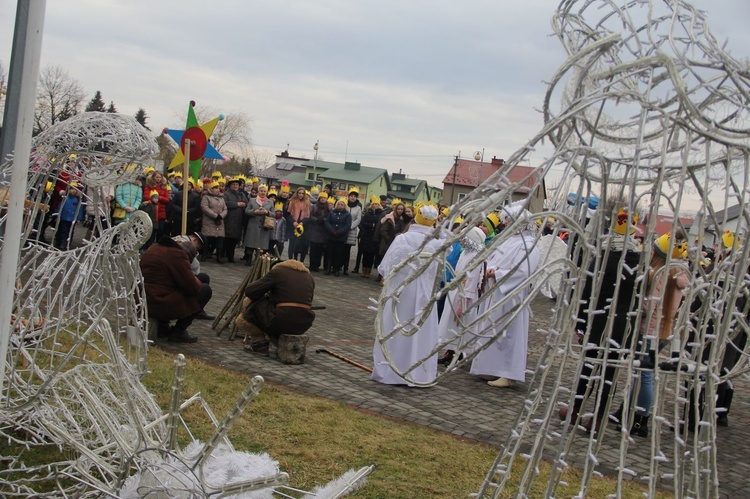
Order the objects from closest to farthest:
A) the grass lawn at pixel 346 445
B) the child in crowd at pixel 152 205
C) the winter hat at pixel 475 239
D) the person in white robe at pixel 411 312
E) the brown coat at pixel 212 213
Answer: the grass lawn at pixel 346 445 → the person in white robe at pixel 411 312 → the winter hat at pixel 475 239 → the child in crowd at pixel 152 205 → the brown coat at pixel 212 213

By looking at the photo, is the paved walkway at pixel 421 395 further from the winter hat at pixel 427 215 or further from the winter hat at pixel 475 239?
the winter hat at pixel 427 215

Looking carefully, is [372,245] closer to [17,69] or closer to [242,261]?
[242,261]

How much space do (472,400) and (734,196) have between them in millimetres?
4641


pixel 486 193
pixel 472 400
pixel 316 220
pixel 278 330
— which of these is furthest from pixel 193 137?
pixel 316 220

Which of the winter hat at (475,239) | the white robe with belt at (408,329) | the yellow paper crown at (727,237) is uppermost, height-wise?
the yellow paper crown at (727,237)

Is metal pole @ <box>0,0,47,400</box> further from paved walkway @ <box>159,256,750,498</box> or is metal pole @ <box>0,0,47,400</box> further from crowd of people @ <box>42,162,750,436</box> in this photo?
paved walkway @ <box>159,256,750,498</box>

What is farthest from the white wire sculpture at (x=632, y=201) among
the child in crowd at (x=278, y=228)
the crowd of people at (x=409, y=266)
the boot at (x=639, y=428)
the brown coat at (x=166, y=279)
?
the child in crowd at (x=278, y=228)

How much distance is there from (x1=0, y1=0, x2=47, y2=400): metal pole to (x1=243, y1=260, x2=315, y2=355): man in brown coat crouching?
14.8ft

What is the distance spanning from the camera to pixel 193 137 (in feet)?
26.7

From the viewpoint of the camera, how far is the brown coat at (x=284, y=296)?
722cm

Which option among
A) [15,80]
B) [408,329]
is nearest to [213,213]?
[408,329]

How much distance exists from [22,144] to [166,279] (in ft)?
15.7

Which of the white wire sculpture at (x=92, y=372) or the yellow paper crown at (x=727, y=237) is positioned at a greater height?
the yellow paper crown at (x=727, y=237)

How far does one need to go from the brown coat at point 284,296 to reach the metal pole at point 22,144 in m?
4.50
